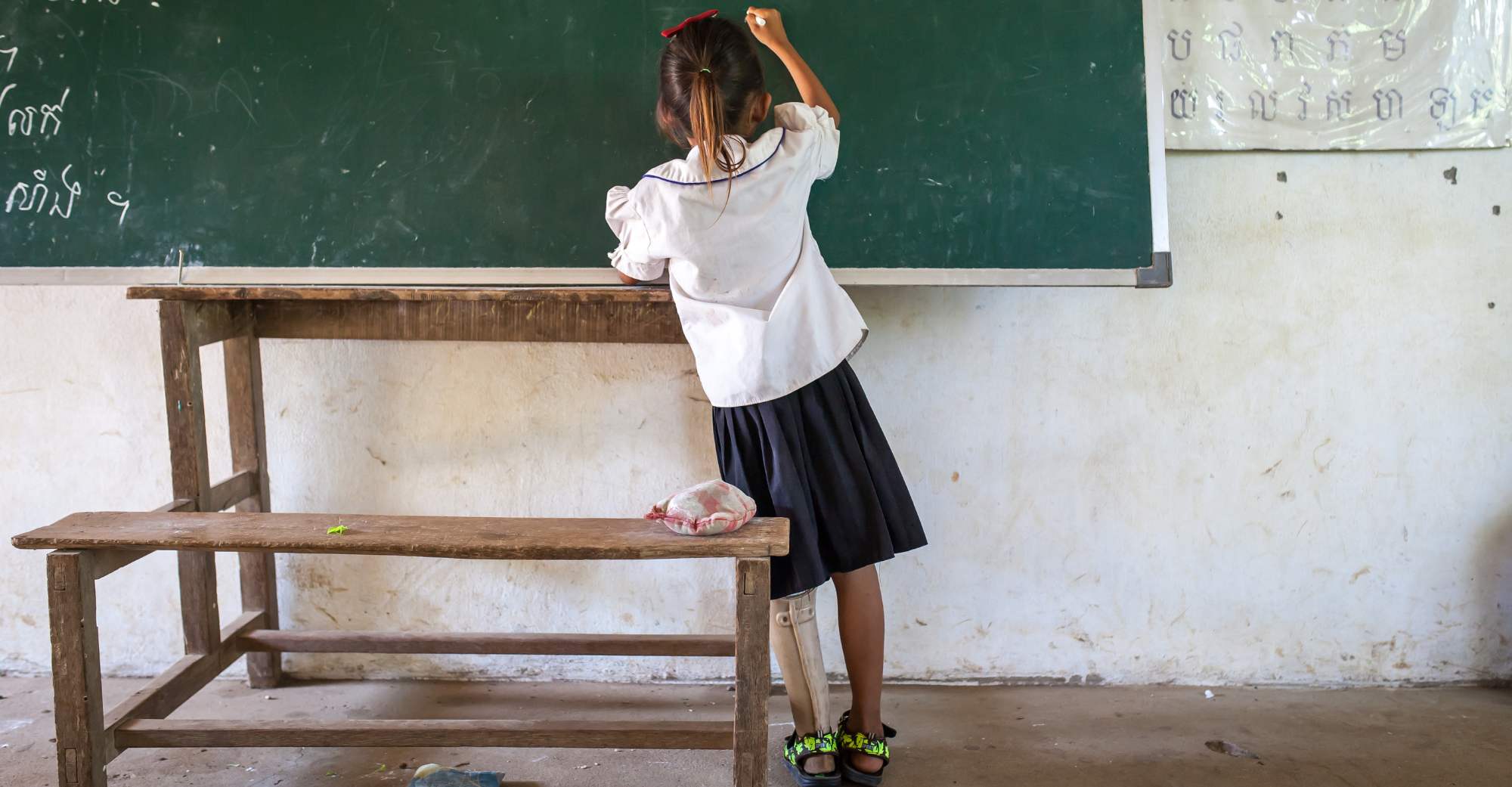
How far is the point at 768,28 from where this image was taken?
2.31m

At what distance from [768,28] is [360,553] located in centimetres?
133

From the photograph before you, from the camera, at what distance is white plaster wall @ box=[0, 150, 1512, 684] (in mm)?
2689

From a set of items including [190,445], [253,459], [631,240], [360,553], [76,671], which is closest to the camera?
[360,553]

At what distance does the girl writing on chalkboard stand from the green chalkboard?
0.16 metres

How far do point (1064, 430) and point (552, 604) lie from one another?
4.56 ft

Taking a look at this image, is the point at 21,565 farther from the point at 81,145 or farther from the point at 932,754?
the point at 932,754

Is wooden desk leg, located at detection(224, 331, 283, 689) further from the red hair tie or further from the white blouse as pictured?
the red hair tie

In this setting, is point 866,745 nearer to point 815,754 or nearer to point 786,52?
point 815,754

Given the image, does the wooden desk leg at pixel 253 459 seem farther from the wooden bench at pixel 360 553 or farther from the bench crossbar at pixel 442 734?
the bench crossbar at pixel 442 734

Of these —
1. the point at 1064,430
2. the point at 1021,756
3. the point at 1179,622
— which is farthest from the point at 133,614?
the point at 1179,622

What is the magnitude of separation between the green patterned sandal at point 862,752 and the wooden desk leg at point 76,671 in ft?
4.84

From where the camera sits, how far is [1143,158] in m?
2.36

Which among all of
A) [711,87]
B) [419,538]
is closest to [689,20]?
[711,87]

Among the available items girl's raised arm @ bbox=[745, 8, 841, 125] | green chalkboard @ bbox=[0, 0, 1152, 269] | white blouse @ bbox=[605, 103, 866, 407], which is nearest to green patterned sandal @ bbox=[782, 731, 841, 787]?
white blouse @ bbox=[605, 103, 866, 407]
